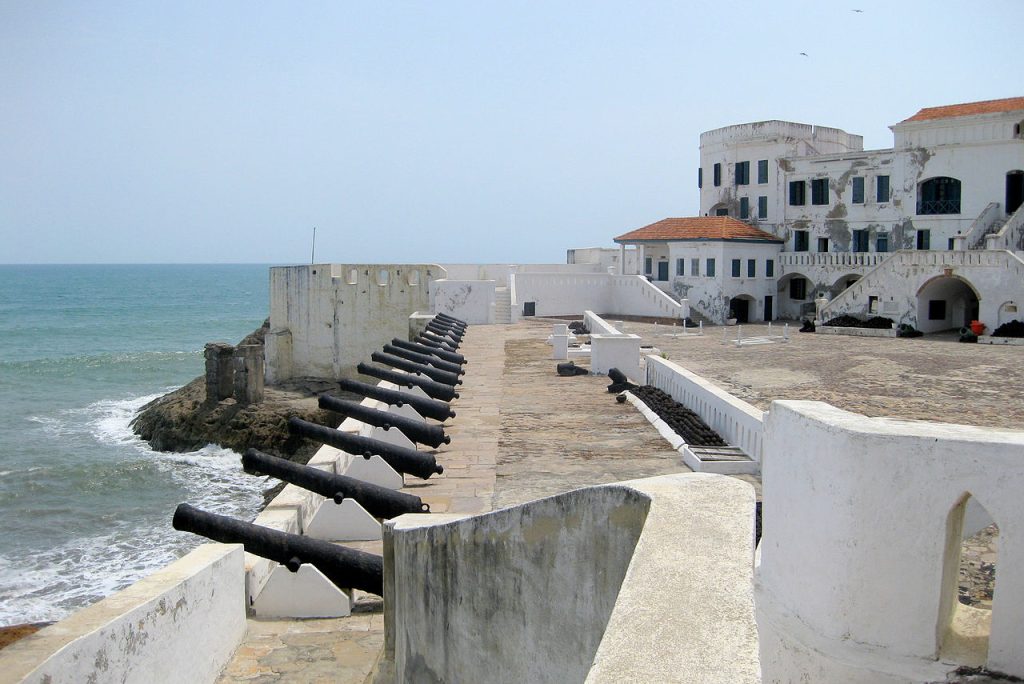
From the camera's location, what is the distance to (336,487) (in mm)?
9047

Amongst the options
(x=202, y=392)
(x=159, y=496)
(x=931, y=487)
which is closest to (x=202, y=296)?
(x=202, y=392)

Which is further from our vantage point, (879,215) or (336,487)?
(879,215)

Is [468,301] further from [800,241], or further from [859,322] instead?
[800,241]

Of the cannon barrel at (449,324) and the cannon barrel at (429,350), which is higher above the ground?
the cannon barrel at (449,324)

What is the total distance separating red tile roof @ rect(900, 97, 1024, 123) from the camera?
117 ft

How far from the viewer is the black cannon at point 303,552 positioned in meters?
7.97

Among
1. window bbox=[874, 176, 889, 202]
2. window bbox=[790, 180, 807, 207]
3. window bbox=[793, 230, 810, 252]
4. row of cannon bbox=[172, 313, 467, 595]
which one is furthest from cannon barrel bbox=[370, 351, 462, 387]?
window bbox=[790, 180, 807, 207]

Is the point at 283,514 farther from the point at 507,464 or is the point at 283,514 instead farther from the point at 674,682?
the point at 674,682

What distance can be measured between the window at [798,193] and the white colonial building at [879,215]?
4 centimetres

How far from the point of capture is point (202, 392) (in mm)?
35656

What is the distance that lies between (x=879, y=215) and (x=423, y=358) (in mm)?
26999

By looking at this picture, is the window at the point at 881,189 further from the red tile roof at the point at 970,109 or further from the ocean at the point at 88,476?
the ocean at the point at 88,476

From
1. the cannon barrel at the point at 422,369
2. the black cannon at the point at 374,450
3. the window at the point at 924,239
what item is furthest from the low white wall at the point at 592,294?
the black cannon at the point at 374,450

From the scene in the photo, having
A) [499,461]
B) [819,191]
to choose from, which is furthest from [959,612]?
[819,191]
